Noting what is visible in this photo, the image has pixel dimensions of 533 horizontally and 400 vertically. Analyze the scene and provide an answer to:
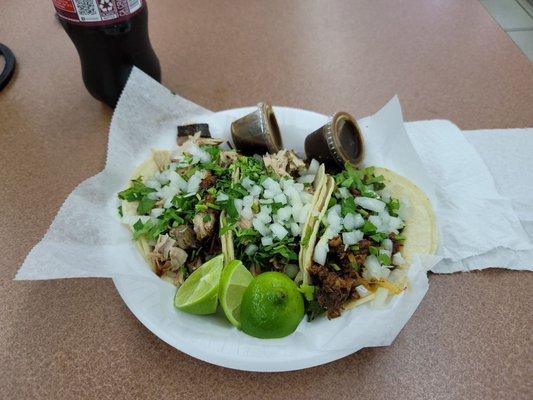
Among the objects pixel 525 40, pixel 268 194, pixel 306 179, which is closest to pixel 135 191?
pixel 268 194

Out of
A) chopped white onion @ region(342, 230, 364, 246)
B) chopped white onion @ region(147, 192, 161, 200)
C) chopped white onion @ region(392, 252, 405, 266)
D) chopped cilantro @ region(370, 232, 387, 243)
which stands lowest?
chopped white onion @ region(392, 252, 405, 266)

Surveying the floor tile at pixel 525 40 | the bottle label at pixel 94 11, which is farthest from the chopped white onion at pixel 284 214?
the floor tile at pixel 525 40

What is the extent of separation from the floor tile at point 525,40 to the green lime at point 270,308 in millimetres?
1554

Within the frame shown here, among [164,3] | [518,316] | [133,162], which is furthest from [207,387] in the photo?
[164,3]

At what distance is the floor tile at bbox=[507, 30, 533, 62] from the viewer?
1.68 meters

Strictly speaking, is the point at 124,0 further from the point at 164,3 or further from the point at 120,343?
the point at 164,3

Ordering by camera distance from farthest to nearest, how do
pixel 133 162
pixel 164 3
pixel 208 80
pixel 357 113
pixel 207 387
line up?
pixel 164 3 < pixel 208 80 < pixel 357 113 < pixel 133 162 < pixel 207 387

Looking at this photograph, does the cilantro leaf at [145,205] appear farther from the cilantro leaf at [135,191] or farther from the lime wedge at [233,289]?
the lime wedge at [233,289]

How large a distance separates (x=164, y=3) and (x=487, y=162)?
148 cm

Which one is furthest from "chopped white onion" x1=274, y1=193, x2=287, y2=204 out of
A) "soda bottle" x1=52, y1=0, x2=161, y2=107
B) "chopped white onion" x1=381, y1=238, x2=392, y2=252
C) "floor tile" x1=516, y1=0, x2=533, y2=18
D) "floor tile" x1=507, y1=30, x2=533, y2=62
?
"floor tile" x1=516, y1=0, x2=533, y2=18

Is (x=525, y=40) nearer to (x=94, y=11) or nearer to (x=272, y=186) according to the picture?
(x=272, y=186)

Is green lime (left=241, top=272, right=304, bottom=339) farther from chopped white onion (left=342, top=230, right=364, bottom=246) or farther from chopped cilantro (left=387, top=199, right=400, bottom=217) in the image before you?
chopped cilantro (left=387, top=199, right=400, bottom=217)

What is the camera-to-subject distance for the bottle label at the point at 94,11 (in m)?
0.99

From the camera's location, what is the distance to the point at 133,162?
102 cm
